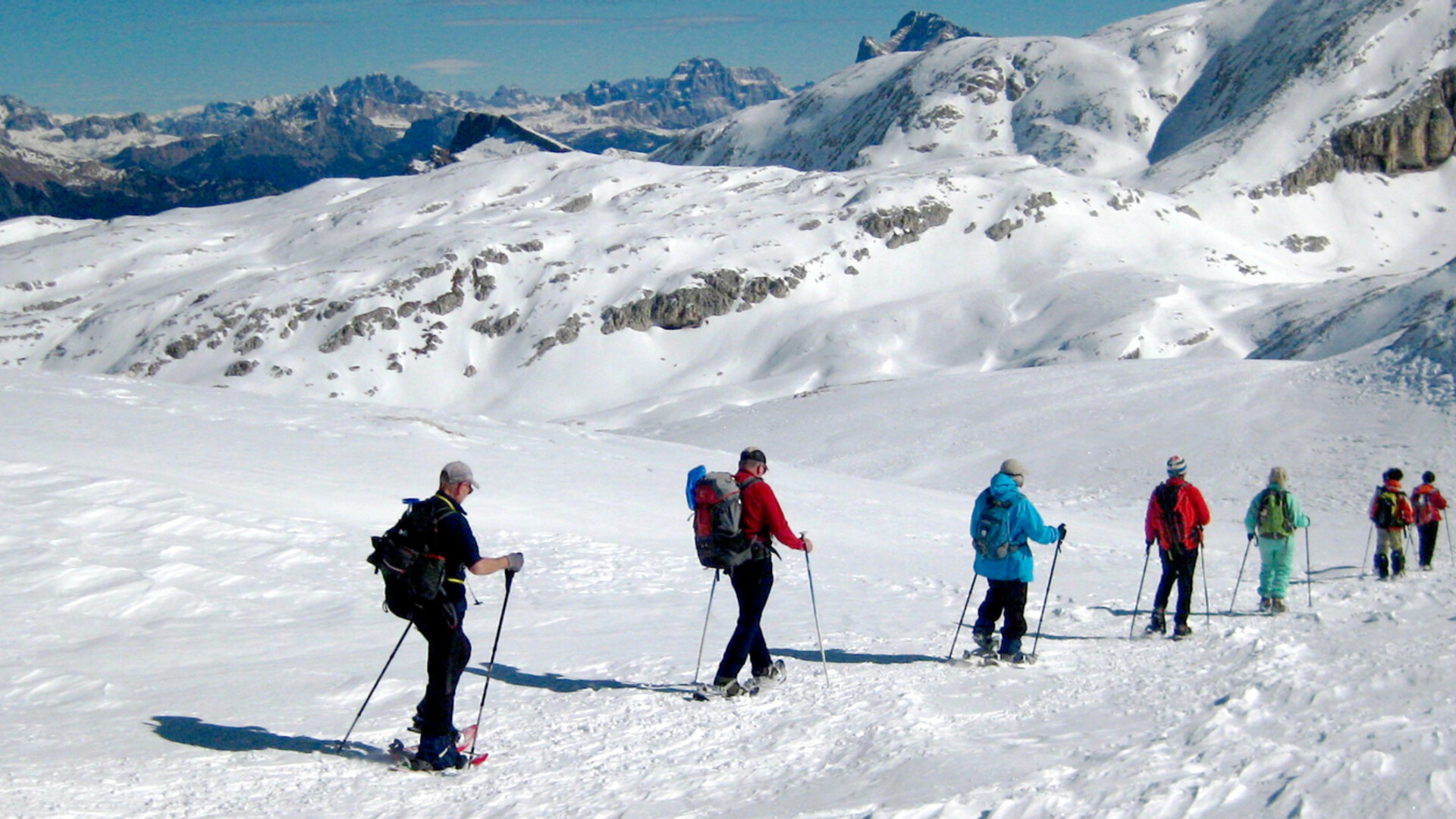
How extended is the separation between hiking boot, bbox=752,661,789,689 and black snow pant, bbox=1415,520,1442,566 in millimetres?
11935

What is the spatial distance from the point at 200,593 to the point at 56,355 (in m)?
135

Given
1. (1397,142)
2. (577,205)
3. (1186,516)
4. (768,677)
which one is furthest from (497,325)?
(1397,142)

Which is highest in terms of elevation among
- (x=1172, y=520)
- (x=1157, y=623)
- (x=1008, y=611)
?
(x=1172, y=520)

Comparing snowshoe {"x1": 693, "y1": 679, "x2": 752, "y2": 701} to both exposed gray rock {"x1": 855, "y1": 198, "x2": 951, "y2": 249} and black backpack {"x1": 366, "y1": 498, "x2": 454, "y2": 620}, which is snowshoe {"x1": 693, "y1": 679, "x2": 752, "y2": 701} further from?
exposed gray rock {"x1": 855, "y1": 198, "x2": 951, "y2": 249}

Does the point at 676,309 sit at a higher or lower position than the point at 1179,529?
higher

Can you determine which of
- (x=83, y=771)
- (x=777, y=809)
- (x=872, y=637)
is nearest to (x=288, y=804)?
(x=83, y=771)

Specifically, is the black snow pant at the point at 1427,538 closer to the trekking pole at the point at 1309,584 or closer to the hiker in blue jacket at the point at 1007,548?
the trekking pole at the point at 1309,584

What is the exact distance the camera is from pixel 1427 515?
15.6 meters

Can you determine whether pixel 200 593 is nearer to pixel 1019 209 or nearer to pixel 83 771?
pixel 83 771

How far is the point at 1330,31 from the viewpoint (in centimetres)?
18262

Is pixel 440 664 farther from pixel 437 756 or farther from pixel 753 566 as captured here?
pixel 753 566

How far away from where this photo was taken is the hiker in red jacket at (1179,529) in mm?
10750

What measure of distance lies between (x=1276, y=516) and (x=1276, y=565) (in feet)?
1.90

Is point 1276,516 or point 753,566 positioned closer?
point 753,566
